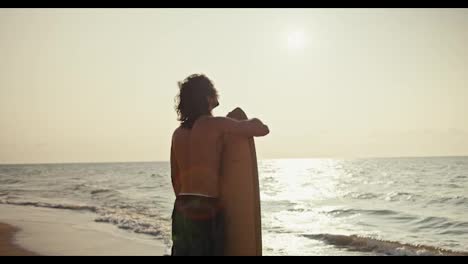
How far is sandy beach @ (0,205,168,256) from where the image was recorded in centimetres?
757

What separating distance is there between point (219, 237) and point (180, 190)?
1.31 ft

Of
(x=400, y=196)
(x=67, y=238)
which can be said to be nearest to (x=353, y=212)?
(x=400, y=196)

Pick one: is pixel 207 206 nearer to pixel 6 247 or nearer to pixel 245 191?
pixel 245 191

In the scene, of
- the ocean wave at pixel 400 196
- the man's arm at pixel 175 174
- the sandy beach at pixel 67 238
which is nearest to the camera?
the man's arm at pixel 175 174

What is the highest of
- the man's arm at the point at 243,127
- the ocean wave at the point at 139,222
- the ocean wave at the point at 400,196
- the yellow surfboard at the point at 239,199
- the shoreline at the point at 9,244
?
the man's arm at the point at 243,127

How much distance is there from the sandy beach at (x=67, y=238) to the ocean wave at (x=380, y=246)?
356cm

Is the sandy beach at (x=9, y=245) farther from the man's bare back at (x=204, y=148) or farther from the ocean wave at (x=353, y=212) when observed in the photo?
the ocean wave at (x=353, y=212)

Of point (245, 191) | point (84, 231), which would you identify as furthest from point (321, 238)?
point (245, 191)

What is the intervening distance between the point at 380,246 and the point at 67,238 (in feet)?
19.3

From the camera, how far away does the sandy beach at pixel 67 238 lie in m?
7.57

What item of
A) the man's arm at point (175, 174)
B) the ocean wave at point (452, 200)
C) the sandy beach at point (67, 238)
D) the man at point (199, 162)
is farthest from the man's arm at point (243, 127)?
the ocean wave at point (452, 200)

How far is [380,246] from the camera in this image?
10039mm

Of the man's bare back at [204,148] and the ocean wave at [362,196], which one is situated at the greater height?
the man's bare back at [204,148]
